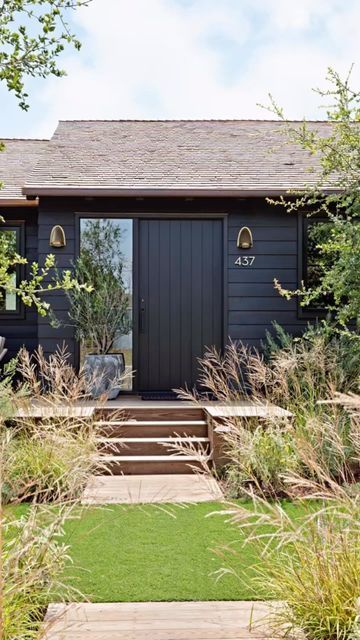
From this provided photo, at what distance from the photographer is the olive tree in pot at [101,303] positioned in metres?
6.82

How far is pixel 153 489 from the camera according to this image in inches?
183

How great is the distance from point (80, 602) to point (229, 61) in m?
7.63

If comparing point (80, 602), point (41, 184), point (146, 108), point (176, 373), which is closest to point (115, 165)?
point (41, 184)

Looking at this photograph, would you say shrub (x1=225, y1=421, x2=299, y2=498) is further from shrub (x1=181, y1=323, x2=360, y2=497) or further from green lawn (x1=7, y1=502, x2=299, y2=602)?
green lawn (x1=7, y1=502, x2=299, y2=602)

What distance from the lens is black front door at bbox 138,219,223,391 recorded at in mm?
7332

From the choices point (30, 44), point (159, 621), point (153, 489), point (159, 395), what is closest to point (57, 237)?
point (159, 395)

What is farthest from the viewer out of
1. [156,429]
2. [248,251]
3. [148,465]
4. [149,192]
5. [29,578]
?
[248,251]

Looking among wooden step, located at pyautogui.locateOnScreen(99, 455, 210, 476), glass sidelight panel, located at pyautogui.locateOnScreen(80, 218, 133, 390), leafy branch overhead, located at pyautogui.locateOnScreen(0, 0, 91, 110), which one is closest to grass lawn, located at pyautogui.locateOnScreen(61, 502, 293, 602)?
wooden step, located at pyautogui.locateOnScreen(99, 455, 210, 476)

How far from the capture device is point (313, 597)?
2.13 meters

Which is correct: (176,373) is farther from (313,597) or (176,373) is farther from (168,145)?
(313,597)

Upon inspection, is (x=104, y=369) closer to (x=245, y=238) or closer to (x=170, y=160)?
(x=245, y=238)

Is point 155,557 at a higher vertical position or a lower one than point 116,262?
lower

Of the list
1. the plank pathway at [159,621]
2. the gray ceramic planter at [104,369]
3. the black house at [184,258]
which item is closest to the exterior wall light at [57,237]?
the black house at [184,258]

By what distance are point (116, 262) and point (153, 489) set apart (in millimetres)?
3450
